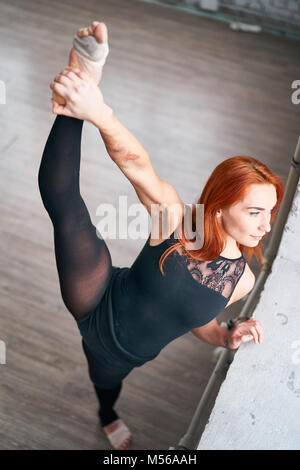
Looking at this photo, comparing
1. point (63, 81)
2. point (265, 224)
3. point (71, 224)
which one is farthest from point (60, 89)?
point (265, 224)

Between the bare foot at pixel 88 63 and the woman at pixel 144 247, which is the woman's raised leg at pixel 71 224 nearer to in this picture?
the woman at pixel 144 247

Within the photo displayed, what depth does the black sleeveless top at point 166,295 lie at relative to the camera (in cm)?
129

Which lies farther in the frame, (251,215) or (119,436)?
(119,436)

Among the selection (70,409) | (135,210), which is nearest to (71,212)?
(70,409)

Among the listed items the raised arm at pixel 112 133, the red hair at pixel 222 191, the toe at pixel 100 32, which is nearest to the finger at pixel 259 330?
the red hair at pixel 222 191

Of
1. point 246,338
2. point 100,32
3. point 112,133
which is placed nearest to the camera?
point 100,32

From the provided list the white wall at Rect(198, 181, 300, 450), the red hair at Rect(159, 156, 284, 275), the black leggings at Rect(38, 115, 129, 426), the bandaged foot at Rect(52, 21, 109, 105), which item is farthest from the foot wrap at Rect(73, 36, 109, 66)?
the white wall at Rect(198, 181, 300, 450)

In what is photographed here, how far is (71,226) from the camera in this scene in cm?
129

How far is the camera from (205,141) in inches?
133

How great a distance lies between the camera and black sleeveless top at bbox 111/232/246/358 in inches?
50.9

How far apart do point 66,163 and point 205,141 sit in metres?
2.37

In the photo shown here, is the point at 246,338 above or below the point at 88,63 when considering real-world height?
below

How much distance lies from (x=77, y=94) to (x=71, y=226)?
1.41 ft

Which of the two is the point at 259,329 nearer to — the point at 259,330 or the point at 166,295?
the point at 259,330
